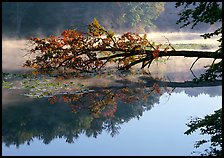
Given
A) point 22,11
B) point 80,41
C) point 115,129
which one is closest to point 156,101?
point 115,129

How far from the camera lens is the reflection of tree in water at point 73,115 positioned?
889cm

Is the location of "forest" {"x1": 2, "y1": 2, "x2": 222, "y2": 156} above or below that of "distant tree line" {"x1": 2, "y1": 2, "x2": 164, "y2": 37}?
below

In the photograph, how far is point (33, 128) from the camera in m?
9.21

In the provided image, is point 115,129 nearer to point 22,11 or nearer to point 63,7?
point 22,11

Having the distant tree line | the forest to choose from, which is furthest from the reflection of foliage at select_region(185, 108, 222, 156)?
the distant tree line

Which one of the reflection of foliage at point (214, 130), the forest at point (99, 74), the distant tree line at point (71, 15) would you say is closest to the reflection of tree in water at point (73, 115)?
the forest at point (99, 74)

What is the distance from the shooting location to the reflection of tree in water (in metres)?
8.89

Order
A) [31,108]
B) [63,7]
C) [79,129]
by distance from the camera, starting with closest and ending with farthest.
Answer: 1. [79,129]
2. [31,108]
3. [63,7]

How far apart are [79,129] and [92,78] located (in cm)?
653

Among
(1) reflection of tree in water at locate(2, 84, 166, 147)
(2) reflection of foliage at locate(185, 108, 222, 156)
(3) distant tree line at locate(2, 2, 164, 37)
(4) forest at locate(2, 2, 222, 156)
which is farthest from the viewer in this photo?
(3) distant tree line at locate(2, 2, 164, 37)

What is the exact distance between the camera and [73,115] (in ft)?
33.8

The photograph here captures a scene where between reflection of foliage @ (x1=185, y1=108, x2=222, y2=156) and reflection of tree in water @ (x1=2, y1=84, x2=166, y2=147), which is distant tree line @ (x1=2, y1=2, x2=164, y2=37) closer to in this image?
reflection of tree in water @ (x1=2, y1=84, x2=166, y2=147)

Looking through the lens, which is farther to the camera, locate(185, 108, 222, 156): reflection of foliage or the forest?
the forest

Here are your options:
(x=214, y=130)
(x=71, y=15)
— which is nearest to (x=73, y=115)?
(x=214, y=130)
